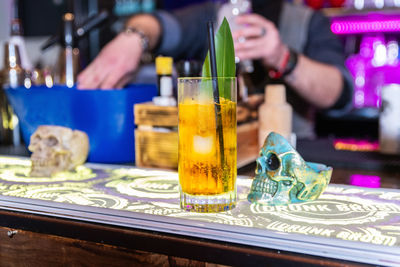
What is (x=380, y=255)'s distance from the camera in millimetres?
536

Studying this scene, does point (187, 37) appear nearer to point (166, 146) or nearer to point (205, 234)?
point (166, 146)

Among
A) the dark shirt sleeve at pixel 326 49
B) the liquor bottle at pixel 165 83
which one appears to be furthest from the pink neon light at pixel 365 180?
the dark shirt sleeve at pixel 326 49

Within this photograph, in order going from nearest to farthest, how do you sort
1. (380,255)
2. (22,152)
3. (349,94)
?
(380,255) < (22,152) < (349,94)

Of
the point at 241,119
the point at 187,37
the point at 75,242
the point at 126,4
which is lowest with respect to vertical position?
the point at 75,242

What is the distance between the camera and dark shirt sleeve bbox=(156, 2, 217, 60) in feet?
7.73

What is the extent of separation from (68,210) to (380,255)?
18.5 inches

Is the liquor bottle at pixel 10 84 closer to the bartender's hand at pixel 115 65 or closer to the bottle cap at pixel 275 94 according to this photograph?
the bartender's hand at pixel 115 65

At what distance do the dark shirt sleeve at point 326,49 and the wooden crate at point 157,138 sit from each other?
1.25 m

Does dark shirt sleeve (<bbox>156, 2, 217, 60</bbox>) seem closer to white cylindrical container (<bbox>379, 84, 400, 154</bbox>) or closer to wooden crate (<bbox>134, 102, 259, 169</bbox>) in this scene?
wooden crate (<bbox>134, 102, 259, 169</bbox>)

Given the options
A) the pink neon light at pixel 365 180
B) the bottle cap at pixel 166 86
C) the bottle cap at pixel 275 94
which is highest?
the bottle cap at pixel 166 86

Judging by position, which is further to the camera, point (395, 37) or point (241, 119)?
point (395, 37)

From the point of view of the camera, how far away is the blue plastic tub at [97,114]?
118 centimetres

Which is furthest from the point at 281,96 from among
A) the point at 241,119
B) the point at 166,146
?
the point at 166,146

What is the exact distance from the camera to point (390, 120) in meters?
1.19
